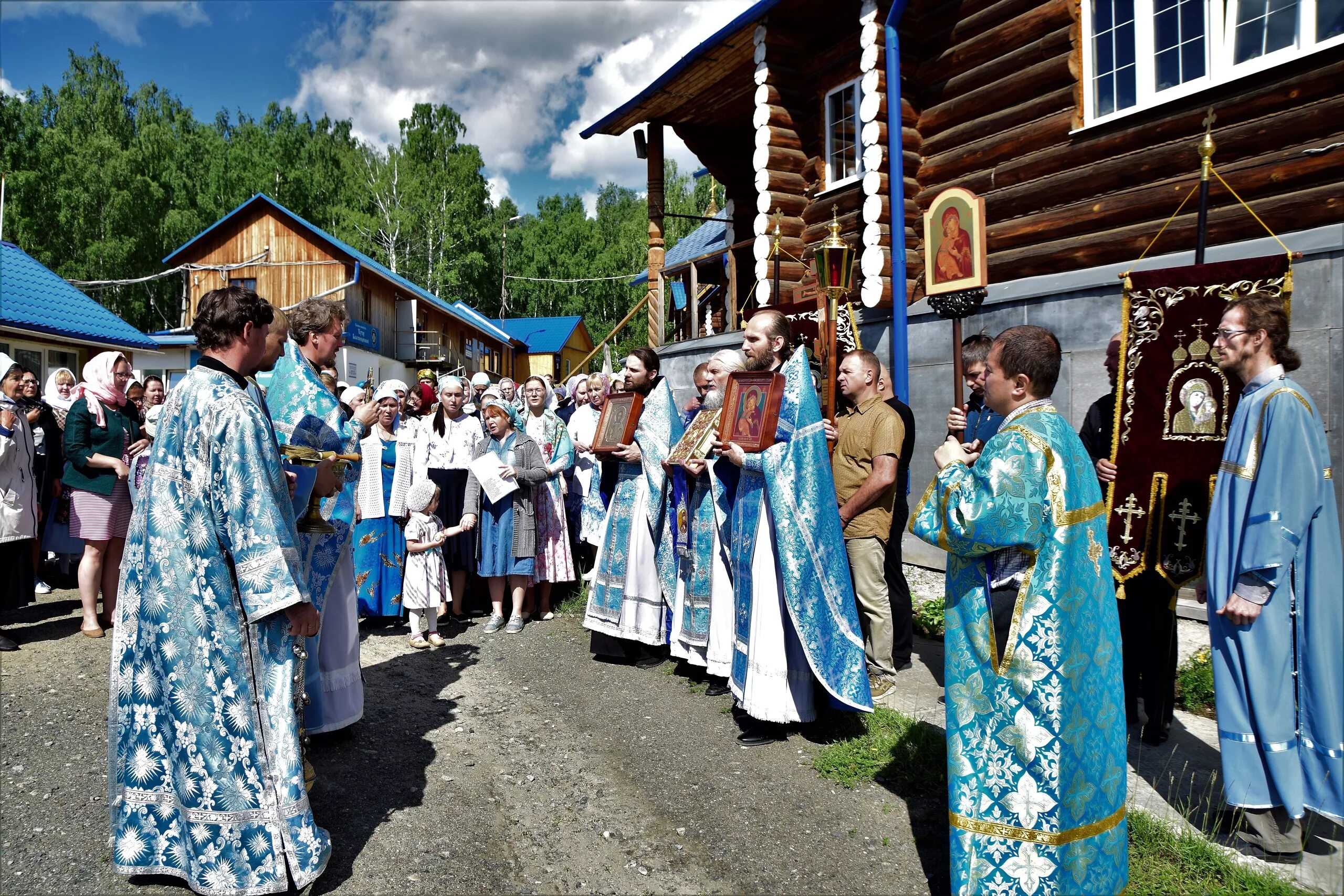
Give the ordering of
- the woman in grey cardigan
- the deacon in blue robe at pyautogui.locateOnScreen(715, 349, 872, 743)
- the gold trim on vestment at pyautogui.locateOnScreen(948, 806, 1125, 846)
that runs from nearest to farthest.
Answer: the gold trim on vestment at pyautogui.locateOnScreen(948, 806, 1125, 846) → the deacon in blue robe at pyautogui.locateOnScreen(715, 349, 872, 743) → the woman in grey cardigan

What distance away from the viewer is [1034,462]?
8.50ft

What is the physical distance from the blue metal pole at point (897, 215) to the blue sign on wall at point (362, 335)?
2200 cm

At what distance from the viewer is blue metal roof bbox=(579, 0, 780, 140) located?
9156 mm

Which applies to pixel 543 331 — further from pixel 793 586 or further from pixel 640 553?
pixel 793 586

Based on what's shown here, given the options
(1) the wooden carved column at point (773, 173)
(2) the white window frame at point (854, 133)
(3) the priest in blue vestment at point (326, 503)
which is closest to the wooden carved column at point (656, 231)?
(1) the wooden carved column at point (773, 173)

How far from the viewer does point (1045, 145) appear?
7.19m

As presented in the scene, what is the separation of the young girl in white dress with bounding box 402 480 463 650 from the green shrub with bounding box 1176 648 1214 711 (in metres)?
4.81

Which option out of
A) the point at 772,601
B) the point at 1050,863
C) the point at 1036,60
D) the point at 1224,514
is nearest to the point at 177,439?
the point at 772,601

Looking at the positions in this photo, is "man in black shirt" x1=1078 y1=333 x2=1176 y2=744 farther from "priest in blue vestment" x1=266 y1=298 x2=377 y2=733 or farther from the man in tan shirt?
"priest in blue vestment" x1=266 y1=298 x2=377 y2=733

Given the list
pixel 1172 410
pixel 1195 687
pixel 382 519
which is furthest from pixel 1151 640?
pixel 382 519

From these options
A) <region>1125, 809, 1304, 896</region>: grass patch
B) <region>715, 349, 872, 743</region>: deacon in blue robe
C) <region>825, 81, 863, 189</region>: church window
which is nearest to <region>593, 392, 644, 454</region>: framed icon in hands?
<region>715, 349, 872, 743</region>: deacon in blue robe

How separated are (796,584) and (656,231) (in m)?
9.75

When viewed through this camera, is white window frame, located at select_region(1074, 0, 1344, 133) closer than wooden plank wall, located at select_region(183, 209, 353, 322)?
Yes

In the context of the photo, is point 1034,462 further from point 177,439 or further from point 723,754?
point 177,439
